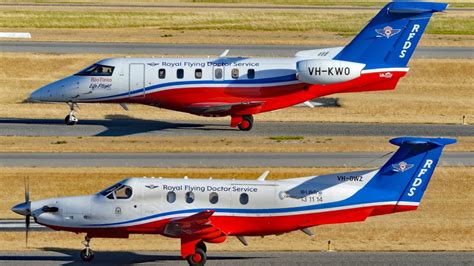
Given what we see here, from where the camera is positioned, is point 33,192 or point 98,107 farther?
point 98,107

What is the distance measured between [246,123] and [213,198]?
74.7 ft

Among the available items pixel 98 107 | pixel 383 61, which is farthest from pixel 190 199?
pixel 98 107

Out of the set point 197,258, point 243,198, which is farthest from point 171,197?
point 243,198

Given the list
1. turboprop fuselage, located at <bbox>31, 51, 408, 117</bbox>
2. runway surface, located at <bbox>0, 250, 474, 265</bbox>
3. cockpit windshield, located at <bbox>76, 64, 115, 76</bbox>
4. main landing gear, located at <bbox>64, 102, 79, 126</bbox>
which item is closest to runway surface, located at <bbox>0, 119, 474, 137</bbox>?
main landing gear, located at <bbox>64, 102, 79, 126</bbox>

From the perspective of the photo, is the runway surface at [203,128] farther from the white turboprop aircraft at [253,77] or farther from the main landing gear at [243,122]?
the white turboprop aircraft at [253,77]

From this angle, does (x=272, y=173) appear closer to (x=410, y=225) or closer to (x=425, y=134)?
(x=410, y=225)

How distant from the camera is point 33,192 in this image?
4978 centimetres

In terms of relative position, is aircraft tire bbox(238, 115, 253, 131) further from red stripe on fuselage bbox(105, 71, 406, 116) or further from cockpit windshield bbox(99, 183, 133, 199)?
cockpit windshield bbox(99, 183, 133, 199)

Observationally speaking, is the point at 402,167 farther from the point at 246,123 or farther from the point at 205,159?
the point at 246,123

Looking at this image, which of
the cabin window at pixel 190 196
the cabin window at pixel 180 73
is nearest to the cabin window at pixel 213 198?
the cabin window at pixel 190 196

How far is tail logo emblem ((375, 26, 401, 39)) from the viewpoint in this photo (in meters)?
59.3

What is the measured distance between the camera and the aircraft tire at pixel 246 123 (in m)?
62.2

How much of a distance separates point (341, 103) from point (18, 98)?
61.0ft

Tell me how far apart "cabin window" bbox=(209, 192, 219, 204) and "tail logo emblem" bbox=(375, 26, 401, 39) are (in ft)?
73.2
